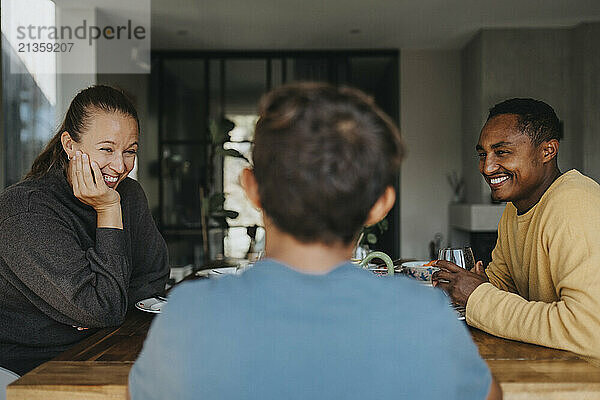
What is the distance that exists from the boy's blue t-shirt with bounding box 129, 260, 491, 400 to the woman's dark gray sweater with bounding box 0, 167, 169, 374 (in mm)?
771

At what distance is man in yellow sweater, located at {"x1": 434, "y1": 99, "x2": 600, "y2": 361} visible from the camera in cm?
124

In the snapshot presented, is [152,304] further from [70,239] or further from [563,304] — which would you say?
[563,304]

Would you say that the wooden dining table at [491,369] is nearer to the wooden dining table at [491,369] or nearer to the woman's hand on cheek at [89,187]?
the wooden dining table at [491,369]

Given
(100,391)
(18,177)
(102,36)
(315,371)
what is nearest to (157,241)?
(100,391)

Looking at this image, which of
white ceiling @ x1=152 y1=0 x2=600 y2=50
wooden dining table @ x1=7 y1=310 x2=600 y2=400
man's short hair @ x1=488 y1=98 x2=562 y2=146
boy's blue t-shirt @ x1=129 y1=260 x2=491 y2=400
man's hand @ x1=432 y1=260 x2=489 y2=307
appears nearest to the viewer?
boy's blue t-shirt @ x1=129 y1=260 x2=491 y2=400

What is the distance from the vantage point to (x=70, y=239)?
150 cm

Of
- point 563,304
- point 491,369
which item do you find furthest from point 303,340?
point 563,304

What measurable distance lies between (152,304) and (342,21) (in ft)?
13.8

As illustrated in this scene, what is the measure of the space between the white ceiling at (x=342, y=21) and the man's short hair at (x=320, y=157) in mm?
4246

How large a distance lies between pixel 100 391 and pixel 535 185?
1.17m

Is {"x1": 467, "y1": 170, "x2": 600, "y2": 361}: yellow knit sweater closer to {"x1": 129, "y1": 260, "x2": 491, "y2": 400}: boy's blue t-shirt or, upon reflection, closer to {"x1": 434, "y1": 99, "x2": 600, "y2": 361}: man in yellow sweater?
{"x1": 434, "y1": 99, "x2": 600, "y2": 361}: man in yellow sweater

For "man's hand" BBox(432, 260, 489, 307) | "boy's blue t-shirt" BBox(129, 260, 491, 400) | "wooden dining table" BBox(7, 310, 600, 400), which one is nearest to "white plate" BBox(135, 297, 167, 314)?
"wooden dining table" BBox(7, 310, 600, 400)

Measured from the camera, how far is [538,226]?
145 centimetres

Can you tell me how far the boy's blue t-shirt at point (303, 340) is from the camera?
0.71 m
